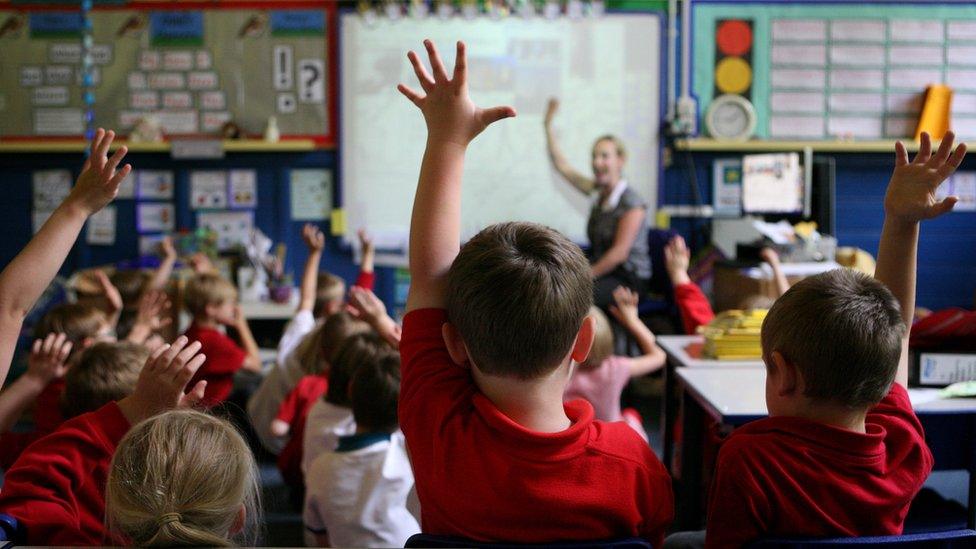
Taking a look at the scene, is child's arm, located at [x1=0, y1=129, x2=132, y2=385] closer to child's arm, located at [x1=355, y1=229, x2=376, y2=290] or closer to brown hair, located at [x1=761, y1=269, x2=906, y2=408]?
brown hair, located at [x1=761, y1=269, x2=906, y2=408]

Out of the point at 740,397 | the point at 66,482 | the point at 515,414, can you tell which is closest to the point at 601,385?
the point at 740,397

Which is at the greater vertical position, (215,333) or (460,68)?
(460,68)

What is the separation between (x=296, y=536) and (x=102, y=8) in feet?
12.4

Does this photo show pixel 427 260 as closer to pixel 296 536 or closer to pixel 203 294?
pixel 296 536

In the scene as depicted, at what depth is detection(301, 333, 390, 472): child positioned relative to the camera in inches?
89.6

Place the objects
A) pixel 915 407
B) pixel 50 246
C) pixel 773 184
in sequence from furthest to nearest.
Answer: pixel 773 184 → pixel 915 407 → pixel 50 246

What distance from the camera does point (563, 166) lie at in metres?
5.46

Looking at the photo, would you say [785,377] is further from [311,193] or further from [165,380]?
[311,193]

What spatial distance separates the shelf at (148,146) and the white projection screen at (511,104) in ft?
0.95

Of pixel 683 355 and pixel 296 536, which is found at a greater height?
pixel 683 355

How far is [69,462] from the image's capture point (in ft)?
4.05

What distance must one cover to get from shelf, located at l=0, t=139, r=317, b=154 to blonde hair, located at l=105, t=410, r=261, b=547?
4349mm

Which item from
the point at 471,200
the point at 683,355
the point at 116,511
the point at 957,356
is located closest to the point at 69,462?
the point at 116,511

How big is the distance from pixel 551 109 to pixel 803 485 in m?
4.40
